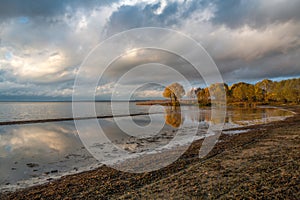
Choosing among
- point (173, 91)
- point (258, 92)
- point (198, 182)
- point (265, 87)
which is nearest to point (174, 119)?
point (198, 182)

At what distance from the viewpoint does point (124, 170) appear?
9727mm

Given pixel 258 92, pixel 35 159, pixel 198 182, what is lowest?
pixel 35 159

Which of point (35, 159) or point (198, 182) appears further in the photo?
point (35, 159)

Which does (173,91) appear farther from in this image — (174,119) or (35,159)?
(35,159)


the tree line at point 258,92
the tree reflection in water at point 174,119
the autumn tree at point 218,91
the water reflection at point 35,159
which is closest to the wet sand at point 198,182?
the water reflection at point 35,159

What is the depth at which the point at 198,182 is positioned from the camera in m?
7.03

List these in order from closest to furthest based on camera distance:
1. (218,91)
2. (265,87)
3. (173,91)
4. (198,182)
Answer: (198,182)
(265,87)
(173,91)
(218,91)

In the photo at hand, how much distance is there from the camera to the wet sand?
6074 millimetres

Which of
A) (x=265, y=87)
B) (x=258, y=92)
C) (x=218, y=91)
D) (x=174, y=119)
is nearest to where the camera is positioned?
(x=174, y=119)

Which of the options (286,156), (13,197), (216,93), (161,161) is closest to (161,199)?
(161,161)

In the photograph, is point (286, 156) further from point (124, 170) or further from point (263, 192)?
point (124, 170)

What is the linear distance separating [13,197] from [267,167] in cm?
1081

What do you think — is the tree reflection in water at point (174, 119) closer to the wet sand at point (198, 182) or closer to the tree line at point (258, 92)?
the wet sand at point (198, 182)

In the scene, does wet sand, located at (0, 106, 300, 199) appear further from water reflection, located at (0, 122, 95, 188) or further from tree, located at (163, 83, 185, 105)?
tree, located at (163, 83, 185, 105)
